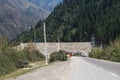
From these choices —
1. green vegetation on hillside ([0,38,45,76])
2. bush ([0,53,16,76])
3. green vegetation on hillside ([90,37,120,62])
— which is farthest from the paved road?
green vegetation on hillside ([90,37,120,62])

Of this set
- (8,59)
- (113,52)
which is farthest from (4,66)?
(113,52)

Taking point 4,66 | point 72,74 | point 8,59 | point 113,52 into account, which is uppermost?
point 8,59

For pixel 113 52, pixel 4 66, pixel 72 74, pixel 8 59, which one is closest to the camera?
pixel 72 74

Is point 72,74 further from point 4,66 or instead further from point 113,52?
point 113,52

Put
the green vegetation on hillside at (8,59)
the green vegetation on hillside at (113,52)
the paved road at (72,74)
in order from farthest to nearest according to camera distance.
→ the green vegetation on hillside at (113,52) < the green vegetation on hillside at (8,59) < the paved road at (72,74)

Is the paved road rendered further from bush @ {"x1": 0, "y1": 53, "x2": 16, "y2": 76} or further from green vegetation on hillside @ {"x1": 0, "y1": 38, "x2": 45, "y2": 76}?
green vegetation on hillside @ {"x1": 0, "y1": 38, "x2": 45, "y2": 76}

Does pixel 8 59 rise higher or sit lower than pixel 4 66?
higher

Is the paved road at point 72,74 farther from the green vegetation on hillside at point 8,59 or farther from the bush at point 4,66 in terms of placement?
the green vegetation on hillside at point 8,59

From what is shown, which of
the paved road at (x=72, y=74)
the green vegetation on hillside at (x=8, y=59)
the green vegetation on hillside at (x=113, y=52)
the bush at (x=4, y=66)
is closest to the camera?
the paved road at (x=72, y=74)

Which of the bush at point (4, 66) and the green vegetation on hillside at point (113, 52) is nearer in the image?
the bush at point (4, 66)

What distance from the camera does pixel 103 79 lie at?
69.1ft

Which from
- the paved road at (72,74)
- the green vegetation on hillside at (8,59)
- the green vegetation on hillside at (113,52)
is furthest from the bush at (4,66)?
the green vegetation on hillside at (113,52)

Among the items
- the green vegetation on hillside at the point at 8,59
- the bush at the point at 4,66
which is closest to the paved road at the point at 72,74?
the bush at the point at 4,66

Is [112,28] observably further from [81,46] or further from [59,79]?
[59,79]
